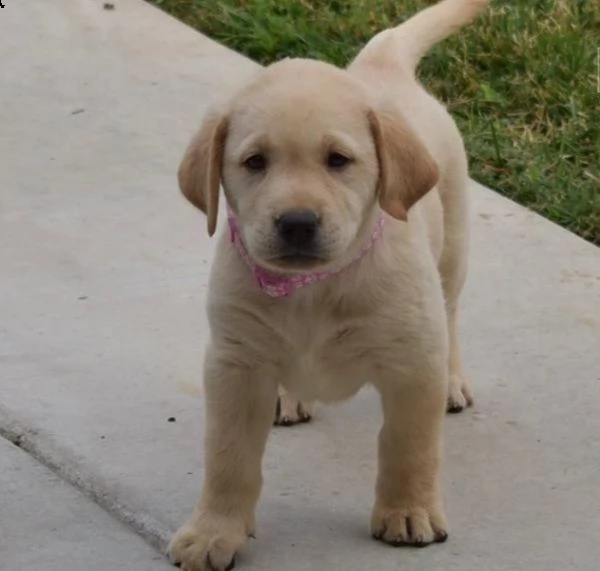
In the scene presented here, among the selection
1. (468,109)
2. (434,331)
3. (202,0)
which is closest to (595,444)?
(434,331)

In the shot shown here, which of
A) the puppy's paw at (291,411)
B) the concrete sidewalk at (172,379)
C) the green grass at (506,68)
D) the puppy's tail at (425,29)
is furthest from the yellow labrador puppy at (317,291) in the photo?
the green grass at (506,68)

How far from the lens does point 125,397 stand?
14.8 ft

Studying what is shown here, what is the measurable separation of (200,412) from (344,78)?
1.17 m

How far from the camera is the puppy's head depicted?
3396 millimetres

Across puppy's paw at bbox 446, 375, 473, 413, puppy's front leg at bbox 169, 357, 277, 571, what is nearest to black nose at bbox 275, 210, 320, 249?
puppy's front leg at bbox 169, 357, 277, 571

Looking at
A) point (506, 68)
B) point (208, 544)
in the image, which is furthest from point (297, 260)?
point (506, 68)

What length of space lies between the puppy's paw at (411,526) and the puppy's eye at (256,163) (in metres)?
0.84

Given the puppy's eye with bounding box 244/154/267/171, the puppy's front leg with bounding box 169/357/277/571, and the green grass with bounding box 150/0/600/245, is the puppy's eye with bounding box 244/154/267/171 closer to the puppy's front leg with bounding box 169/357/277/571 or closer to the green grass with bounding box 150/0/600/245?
the puppy's front leg with bounding box 169/357/277/571

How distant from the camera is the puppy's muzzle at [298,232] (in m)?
3.36

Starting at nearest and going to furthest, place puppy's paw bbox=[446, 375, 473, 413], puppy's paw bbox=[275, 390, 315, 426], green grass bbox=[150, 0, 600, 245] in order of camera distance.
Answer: puppy's paw bbox=[275, 390, 315, 426] → puppy's paw bbox=[446, 375, 473, 413] → green grass bbox=[150, 0, 600, 245]

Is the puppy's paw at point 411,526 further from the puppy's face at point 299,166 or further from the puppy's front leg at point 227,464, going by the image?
the puppy's face at point 299,166

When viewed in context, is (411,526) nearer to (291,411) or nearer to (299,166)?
(291,411)

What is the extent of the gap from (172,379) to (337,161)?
1.31 metres

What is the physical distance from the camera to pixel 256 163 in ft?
11.5
